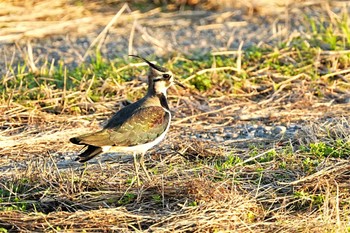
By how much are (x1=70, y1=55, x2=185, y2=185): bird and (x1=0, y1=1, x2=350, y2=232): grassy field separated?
8.2 inches

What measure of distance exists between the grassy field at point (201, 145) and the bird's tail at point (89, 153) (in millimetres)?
172

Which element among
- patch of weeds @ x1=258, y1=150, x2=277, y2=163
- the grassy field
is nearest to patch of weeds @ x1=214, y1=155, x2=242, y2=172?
the grassy field

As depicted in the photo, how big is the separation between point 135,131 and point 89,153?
439mm

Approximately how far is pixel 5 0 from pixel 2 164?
407cm

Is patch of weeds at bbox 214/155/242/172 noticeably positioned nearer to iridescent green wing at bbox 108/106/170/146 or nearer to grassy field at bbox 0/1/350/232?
grassy field at bbox 0/1/350/232

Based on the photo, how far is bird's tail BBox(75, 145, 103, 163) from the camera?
5.71 meters

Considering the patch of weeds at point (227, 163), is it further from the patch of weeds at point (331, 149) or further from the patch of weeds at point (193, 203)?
the patch of weeds at point (193, 203)

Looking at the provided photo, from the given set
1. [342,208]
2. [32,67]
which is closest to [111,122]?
[342,208]

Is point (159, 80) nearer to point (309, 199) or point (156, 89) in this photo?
point (156, 89)

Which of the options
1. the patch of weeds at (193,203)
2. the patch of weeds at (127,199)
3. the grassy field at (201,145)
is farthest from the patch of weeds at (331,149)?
the patch of weeds at (127,199)

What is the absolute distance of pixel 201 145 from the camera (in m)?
6.63

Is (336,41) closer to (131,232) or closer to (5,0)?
(5,0)

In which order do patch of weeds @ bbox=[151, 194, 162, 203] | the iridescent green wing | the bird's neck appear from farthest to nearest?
the bird's neck
the iridescent green wing
patch of weeds @ bbox=[151, 194, 162, 203]

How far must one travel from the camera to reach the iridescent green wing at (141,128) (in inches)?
234
